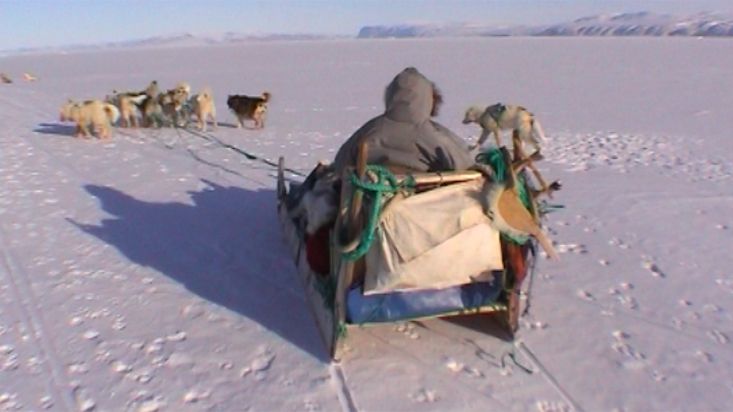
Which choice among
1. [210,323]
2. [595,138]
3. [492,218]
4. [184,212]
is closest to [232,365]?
[210,323]

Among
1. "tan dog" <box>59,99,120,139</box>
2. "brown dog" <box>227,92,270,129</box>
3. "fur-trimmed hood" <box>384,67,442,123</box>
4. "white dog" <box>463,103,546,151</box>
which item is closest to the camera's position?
"fur-trimmed hood" <box>384,67,442,123</box>

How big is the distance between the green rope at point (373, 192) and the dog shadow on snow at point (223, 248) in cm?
64

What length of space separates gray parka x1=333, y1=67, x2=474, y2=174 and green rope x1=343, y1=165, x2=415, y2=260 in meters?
0.42

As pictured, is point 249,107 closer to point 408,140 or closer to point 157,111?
point 157,111

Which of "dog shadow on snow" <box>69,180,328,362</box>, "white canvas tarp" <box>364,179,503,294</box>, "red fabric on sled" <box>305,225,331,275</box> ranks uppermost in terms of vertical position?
"white canvas tarp" <box>364,179,503,294</box>

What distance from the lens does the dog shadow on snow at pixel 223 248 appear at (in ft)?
11.5

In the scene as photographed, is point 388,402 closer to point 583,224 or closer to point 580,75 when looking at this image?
point 583,224

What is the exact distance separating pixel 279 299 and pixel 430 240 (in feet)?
4.09

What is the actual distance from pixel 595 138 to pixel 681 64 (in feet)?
47.6

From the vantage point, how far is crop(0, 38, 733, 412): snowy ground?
9.07 ft

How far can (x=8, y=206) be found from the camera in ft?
18.0

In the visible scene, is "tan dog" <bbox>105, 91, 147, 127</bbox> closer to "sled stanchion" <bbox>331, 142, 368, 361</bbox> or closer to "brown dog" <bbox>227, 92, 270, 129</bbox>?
"brown dog" <bbox>227, 92, 270, 129</bbox>

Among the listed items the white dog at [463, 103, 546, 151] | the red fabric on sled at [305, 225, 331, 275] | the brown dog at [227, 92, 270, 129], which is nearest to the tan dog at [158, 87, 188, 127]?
the brown dog at [227, 92, 270, 129]

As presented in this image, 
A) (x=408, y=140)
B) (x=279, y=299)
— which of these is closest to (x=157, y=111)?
(x=279, y=299)
